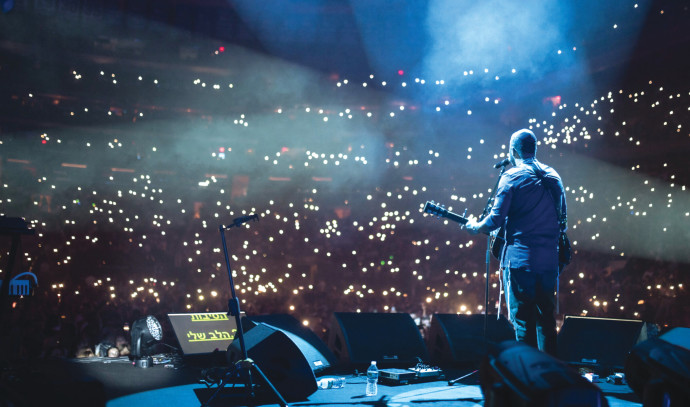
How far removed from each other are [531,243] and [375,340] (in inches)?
73.8

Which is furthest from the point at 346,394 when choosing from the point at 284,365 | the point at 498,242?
the point at 498,242

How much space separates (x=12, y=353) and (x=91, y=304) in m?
1.54

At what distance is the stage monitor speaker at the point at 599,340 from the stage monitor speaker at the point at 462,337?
52 centimetres

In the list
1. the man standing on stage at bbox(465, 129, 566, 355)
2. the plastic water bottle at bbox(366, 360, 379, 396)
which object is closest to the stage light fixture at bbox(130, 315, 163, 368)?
the plastic water bottle at bbox(366, 360, 379, 396)

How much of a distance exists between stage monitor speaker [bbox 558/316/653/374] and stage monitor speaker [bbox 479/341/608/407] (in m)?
3.10

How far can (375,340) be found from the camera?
13.8 ft

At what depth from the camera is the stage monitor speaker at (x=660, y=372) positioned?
1.50m

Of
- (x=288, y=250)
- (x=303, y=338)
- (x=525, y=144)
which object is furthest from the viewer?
(x=288, y=250)

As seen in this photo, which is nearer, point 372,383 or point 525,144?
point 525,144

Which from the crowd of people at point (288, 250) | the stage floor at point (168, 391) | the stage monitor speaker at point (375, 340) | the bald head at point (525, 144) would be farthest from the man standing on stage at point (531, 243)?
the crowd of people at point (288, 250)

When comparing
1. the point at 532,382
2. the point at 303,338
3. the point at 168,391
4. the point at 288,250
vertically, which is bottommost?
the point at 168,391

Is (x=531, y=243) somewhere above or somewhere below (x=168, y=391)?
above

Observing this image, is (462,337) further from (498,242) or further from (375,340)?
(498,242)

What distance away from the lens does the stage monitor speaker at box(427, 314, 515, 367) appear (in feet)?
14.4
